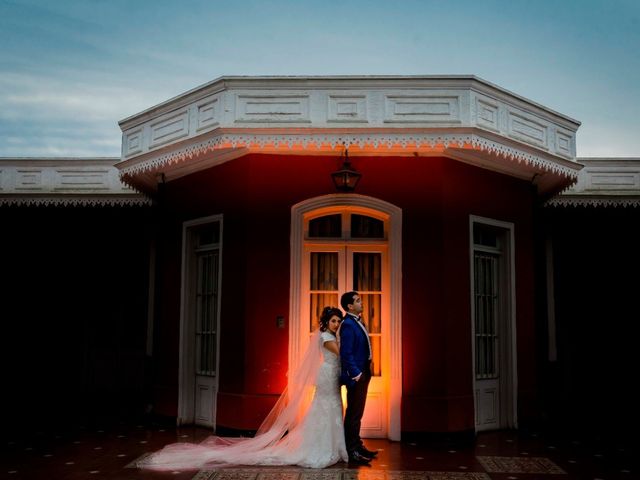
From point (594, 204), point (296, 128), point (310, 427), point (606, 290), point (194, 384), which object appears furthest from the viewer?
point (606, 290)

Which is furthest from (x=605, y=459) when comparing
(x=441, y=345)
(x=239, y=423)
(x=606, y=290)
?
(x=606, y=290)

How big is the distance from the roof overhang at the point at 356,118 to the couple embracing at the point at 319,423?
6.49 feet

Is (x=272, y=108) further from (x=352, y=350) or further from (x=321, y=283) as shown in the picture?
(x=352, y=350)

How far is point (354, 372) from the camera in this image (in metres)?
7.00

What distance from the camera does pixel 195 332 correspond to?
9.42m

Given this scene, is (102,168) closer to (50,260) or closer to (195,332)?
(50,260)

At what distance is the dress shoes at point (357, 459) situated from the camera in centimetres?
684

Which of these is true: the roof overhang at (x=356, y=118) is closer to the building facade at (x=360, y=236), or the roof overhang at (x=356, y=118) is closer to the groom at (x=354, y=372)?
the building facade at (x=360, y=236)

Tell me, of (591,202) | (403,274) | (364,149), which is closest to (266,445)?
(403,274)

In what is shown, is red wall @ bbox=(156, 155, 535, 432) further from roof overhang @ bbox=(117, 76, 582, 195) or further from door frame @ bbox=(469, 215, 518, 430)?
door frame @ bbox=(469, 215, 518, 430)

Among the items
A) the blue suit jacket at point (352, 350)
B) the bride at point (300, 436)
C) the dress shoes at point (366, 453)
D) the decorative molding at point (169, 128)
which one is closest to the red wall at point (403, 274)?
the decorative molding at point (169, 128)

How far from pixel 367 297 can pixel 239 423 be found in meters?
2.17

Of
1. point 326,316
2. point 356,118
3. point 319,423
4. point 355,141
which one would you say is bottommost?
point 319,423

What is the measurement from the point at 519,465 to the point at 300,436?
2207 mm
